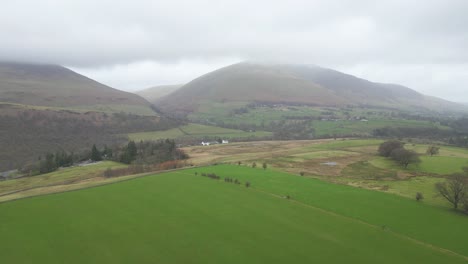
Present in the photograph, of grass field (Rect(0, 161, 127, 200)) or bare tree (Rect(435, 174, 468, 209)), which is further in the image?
grass field (Rect(0, 161, 127, 200))

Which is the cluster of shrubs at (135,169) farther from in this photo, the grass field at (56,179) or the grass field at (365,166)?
the grass field at (365,166)

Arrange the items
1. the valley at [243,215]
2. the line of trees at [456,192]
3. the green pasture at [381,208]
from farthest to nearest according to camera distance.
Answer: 1. the line of trees at [456,192]
2. the green pasture at [381,208]
3. the valley at [243,215]

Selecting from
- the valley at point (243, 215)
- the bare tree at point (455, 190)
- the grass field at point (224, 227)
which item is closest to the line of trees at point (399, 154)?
the valley at point (243, 215)

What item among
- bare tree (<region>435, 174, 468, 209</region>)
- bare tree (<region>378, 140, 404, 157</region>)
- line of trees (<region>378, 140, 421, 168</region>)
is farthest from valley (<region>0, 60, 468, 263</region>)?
bare tree (<region>378, 140, 404, 157</region>)

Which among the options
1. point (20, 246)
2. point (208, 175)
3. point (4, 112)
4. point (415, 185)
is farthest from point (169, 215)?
point (4, 112)

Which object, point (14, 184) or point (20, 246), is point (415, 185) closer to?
point (20, 246)

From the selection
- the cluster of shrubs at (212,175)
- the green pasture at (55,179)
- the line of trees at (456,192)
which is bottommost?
the green pasture at (55,179)

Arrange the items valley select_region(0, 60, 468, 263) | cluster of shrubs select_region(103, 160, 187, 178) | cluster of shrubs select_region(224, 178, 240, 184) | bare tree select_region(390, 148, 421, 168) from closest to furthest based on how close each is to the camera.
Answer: valley select_region(0, 60, 468, 263)
cluster of shrubs select_region(224, 178, 240, 184)
cluster of shrubs select_region(103, 160, 187, 178)
bare tree select_region(390, 148, 421, 168)

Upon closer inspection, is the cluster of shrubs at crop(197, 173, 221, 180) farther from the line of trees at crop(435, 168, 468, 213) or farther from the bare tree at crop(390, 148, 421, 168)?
the bare tree at crop(390, 148, 421, 168)
